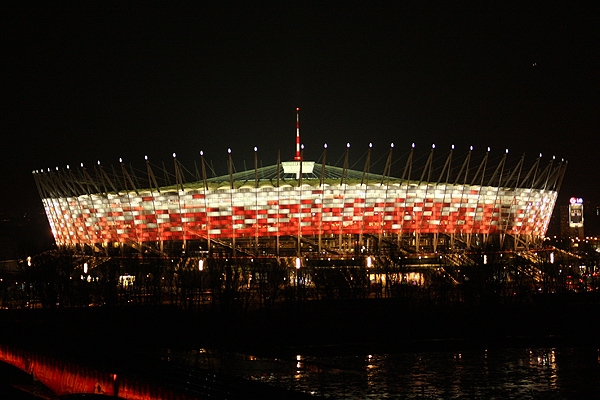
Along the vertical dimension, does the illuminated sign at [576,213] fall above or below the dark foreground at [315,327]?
above

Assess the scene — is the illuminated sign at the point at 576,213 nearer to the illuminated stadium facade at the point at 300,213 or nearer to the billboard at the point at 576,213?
the billboard at the point at 576,213

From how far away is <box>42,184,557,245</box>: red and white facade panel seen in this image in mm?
76562

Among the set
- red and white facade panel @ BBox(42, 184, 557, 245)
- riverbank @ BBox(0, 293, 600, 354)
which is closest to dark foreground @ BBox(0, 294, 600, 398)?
riverbank @ BBox(0, 293, 600, 354)

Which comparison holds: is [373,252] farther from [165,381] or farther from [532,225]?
[165,381]

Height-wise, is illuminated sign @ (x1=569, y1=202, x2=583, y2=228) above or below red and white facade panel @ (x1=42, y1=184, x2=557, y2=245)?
above

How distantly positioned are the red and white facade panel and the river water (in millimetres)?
38633

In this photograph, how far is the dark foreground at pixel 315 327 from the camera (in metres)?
39.6

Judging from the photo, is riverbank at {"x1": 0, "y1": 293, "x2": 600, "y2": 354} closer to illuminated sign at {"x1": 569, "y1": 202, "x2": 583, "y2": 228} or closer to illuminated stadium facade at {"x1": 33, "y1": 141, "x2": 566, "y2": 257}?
illuminated stadium facade at {"x1": 33, "y1": 141, "x2": 566, "y2": 257}

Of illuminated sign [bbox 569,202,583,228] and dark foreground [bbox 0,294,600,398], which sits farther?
illuminated sign [bbox 569,202,583,228]

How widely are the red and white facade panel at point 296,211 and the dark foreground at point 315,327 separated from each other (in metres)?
25.3

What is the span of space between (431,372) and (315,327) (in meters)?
13.3

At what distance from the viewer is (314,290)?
59438 mm

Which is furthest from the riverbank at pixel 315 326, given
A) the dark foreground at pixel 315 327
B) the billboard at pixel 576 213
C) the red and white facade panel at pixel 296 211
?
the billboard at pixel 576 213


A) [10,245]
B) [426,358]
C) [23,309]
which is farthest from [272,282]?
[10,245]
